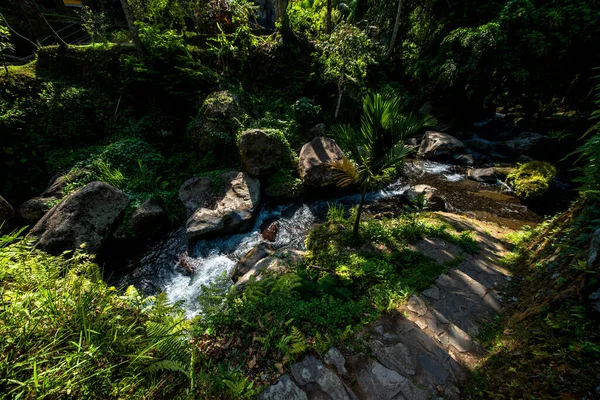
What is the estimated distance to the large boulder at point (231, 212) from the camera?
6.13m

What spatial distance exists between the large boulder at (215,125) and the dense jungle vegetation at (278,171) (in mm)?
65

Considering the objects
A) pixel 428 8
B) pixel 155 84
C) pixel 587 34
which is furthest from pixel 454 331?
pixel 428 8

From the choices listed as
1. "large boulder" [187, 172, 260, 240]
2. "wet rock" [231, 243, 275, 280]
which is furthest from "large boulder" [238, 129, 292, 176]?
"wet rock" [231, 243, 275, 280]

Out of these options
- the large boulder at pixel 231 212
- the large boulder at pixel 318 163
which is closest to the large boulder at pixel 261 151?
the large boulder at pixel 231 212

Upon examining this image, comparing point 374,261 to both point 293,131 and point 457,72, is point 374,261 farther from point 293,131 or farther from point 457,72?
point 457,72

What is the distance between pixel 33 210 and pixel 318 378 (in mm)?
8226

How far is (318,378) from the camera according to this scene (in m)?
2.23

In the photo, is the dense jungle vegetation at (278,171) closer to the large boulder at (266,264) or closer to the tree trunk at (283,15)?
the tree trunk at (283,15)

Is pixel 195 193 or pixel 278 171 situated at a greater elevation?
pixel 278 171

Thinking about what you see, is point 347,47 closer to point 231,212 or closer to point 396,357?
point 231,212

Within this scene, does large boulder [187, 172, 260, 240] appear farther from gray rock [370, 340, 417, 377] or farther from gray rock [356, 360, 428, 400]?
gray rock [356, 360, 428, 400]

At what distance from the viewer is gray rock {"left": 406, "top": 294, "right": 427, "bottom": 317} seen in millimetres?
3094

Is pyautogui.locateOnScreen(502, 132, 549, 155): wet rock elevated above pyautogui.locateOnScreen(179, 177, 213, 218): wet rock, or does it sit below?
above

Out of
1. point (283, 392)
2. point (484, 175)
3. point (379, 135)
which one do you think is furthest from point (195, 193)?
point (484, 175)
